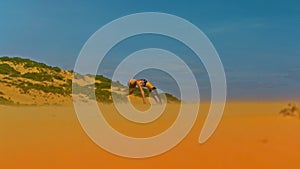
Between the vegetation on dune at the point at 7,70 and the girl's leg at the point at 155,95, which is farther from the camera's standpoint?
the vegetation on dune at the point at 7,70

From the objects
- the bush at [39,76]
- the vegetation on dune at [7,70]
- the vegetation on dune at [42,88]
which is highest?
the vegetation on dune at [7,70]

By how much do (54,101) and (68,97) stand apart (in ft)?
1.79

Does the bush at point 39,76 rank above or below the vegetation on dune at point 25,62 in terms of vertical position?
below

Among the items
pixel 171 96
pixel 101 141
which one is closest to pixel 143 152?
pixel 101 141

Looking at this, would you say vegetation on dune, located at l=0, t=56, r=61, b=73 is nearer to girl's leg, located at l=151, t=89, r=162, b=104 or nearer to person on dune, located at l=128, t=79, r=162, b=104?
person on dune, located at l=128, t=79, r=162, b=104

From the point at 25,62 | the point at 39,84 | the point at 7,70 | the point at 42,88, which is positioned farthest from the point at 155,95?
the point at 7,70

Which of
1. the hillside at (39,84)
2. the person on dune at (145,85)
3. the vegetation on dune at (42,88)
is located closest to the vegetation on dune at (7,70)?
the hillside at (39,84)

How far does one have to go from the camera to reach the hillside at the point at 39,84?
1089 cm

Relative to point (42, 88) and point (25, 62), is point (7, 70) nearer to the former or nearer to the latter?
point (25, 62)

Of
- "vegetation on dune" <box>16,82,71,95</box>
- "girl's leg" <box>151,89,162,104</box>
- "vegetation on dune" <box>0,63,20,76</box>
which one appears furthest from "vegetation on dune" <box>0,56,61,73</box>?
"girl's leg" <box>151,89,162,104</box>

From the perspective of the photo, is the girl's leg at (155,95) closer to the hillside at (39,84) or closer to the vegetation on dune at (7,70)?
the hillside at (39,84)

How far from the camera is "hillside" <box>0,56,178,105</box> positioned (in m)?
10.9

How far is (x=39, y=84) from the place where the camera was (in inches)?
571

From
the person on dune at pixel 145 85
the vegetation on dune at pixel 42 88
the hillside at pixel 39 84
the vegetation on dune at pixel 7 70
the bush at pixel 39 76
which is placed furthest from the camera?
the vegetation on dune at pixel 7 70
